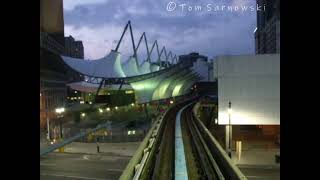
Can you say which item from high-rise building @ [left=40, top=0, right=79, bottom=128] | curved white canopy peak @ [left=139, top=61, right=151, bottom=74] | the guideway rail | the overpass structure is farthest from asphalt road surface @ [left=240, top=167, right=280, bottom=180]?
curved white canopy peak @ [left=139, top=61, right=151, bottom=74]

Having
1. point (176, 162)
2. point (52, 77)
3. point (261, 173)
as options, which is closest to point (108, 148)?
point (52, 77)

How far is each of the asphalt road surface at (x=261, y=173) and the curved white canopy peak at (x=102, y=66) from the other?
2340cm

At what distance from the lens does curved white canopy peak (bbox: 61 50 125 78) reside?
36.0 metres

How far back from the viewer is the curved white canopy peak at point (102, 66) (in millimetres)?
36000

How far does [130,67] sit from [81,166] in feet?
94.9

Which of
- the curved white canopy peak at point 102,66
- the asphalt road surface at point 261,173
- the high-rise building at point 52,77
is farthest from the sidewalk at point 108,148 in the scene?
the curved white canopy peak at point 102,66

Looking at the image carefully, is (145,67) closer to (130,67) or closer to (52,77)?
(130,67)

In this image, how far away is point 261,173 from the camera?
14.2 m

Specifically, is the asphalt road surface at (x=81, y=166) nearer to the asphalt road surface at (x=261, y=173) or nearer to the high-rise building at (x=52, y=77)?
the high-rise building at (x=52, y=77)

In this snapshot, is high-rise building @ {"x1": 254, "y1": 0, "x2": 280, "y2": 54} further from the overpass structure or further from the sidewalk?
the overpass structure

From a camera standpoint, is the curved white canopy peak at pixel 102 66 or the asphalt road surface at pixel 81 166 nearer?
the asphalt road surface at pixel 81 166

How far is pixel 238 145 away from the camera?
16.5m
